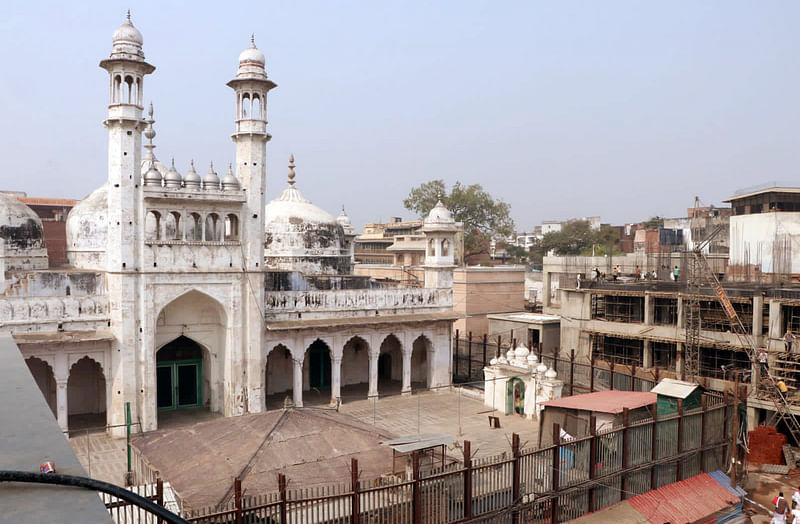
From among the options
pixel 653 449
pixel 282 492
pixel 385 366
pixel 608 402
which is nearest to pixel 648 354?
pixel 608 402

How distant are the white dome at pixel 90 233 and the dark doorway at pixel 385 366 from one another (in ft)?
37.8

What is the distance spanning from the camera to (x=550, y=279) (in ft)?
109

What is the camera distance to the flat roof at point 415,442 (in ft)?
38.1

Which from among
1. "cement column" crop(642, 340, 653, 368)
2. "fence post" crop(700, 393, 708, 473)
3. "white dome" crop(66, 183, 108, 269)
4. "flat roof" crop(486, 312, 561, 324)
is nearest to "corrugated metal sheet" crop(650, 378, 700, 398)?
"fence post" crop(700, 393, 708, 473)

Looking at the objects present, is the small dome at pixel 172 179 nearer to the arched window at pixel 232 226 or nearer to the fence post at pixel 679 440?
the arched window at pixel 232 226

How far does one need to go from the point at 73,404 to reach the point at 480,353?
657 inches

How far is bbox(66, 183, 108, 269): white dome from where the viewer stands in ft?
78.1

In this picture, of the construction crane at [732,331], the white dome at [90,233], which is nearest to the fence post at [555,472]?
the construction crane at [732,331]

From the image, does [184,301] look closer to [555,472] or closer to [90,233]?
[90,233]

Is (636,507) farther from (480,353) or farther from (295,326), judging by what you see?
(480,353)

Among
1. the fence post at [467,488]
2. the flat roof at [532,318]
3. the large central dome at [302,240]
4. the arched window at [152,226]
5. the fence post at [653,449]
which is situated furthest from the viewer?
the large central dome at [302,240]

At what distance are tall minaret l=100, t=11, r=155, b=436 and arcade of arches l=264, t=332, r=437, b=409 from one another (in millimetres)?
4693

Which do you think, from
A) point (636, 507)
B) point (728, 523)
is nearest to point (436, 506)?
point (636, 507)

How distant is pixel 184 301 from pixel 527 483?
13.4m
